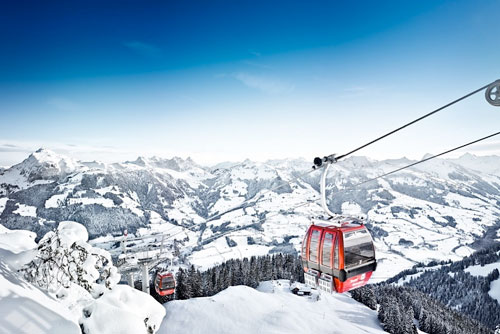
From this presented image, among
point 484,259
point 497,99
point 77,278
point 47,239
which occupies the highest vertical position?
point 497,99

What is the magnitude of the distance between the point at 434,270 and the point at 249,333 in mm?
184236

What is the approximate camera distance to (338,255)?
30.6 feet

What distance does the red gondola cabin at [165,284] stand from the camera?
2361cm

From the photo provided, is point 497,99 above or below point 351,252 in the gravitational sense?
above

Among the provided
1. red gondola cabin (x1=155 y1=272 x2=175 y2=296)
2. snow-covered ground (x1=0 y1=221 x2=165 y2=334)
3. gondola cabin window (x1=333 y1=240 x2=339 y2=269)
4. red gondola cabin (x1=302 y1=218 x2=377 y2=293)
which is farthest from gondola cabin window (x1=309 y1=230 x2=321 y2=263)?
red gondola cabin (x1=155 y1=272 x2=175 y2=296)

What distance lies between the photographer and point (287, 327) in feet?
151

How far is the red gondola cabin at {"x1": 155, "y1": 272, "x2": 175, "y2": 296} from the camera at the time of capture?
23609 millimetres

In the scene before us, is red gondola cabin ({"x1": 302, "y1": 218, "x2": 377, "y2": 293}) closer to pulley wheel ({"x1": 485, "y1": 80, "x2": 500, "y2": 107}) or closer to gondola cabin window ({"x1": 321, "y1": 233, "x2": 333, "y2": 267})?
gondola cabin window ({"x1": 321, "y1": 233, "x2": 333, "y2": 267})

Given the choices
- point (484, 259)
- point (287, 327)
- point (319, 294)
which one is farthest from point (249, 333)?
point (484, 259)

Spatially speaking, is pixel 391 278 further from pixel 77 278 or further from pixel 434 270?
pixel 77 278

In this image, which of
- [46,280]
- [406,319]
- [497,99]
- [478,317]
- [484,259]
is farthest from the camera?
[484,259]

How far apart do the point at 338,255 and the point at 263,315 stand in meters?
47.8

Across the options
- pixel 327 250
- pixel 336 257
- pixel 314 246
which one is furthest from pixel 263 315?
pixel 336 257

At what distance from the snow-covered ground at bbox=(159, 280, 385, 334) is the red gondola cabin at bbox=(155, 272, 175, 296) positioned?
20386 millimetres
